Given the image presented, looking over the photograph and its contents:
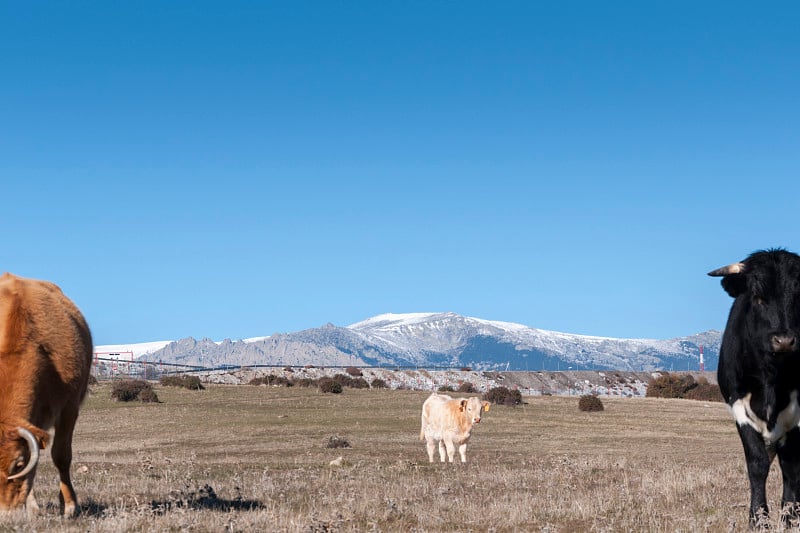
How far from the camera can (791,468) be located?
10195 mm

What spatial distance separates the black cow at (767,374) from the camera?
9719mm

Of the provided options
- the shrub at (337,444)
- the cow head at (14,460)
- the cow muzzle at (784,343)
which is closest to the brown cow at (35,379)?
the cow head at (14,460)

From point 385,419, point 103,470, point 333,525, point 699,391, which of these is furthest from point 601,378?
point 333,525

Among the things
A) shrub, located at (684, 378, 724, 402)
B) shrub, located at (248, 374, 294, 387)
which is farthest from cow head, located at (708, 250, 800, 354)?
shrub, located at (684, 378, 724, 402)

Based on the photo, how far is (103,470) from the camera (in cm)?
1852

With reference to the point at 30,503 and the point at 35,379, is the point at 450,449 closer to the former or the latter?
the point at 30,503

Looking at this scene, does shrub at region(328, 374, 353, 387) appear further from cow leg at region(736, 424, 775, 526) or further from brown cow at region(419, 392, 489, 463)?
cow leg at region(736, 424, 775, 526)

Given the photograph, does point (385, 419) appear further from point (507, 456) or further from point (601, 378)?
point (601, 378)

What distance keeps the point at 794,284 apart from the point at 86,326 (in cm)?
896

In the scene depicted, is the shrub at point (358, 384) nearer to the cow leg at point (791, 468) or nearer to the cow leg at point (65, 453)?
the cow leg at point (65, 453)

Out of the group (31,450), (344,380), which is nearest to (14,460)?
(31,450)

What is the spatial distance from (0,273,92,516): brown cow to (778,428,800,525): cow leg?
828 centimetres

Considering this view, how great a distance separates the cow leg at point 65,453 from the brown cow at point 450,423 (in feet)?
46.5

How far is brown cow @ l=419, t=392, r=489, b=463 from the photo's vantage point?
24.2 m
